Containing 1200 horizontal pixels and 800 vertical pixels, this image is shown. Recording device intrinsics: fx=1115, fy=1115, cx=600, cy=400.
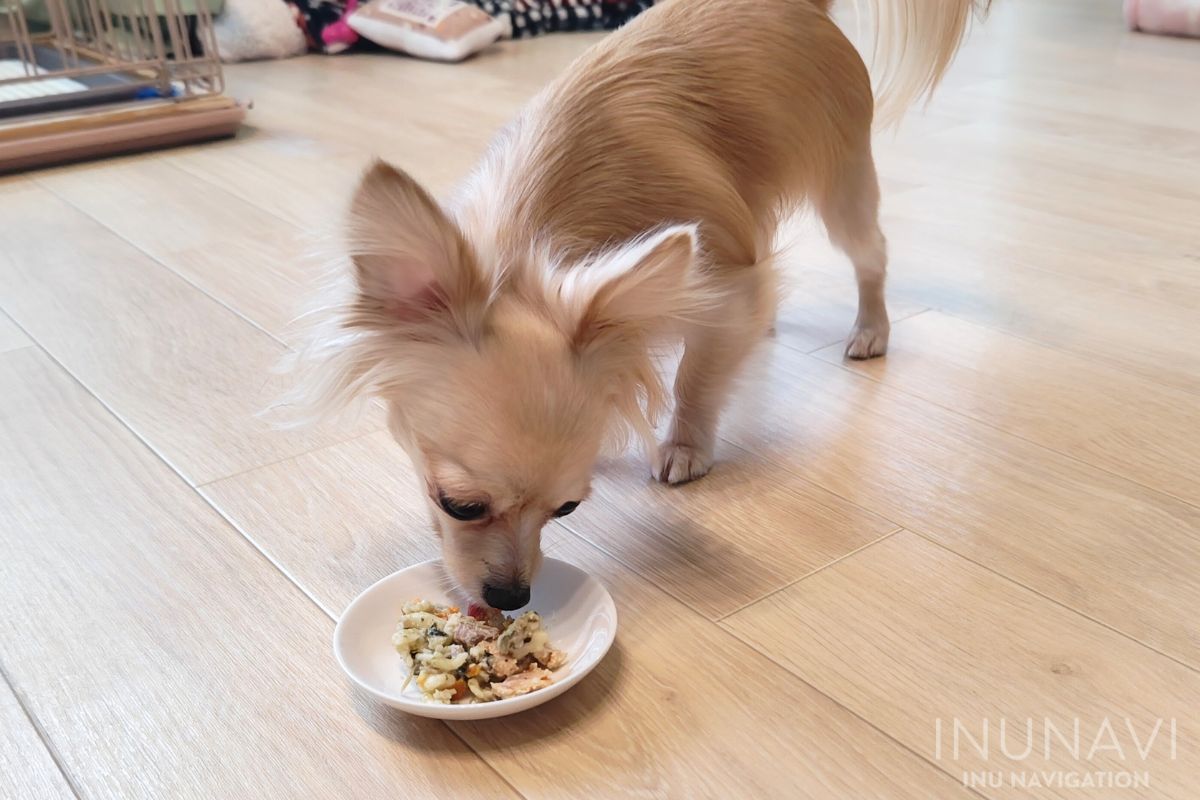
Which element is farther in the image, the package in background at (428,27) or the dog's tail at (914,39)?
the package in background at (428,27)

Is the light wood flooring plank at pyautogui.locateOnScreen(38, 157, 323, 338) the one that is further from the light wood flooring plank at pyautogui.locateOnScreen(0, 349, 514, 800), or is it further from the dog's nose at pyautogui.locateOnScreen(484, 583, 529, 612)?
the dog's nose at pyautogui.locateOnScreen(484, 583, 529, 612)

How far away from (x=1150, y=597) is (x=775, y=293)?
0.67 meters

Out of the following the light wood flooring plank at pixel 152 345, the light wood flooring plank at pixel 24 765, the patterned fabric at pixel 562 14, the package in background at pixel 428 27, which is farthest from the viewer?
the patterned fabric at pixel 562 14

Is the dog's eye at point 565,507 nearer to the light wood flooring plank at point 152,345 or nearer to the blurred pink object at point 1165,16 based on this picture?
the light wood flooring plank at point 152,345

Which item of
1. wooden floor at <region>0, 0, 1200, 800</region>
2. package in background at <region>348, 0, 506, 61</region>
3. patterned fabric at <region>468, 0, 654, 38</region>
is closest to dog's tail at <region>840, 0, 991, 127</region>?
wooden floor at <region>0, 0, 1200, 800</region>

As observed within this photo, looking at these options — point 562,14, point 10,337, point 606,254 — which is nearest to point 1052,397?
point 606,254

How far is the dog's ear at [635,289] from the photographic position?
1214 millimetres

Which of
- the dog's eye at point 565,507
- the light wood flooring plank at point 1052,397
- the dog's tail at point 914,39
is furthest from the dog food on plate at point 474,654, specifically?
Result: the dog's tail at point 914,39

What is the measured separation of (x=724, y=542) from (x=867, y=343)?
25.7 inches

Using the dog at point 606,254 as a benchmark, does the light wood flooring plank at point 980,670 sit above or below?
below

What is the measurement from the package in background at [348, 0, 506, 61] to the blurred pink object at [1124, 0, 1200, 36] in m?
2.59

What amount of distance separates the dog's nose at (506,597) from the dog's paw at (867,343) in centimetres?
96

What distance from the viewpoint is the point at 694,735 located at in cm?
116

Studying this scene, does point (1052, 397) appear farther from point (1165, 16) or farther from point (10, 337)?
point (1165, 16)
